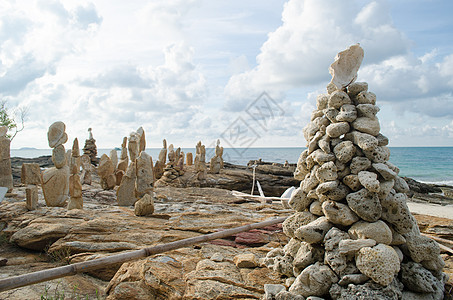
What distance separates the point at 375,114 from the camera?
3.28 metres

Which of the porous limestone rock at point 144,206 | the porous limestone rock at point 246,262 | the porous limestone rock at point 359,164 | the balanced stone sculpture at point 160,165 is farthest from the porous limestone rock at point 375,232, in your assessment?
the balanced stone sculpture at point 160,165

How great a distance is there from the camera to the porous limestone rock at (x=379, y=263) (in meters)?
2.60

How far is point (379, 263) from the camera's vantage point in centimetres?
263

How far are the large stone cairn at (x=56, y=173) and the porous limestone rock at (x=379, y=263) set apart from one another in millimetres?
7972

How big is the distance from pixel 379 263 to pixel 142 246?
3.50m

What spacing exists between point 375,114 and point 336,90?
512 millimetres

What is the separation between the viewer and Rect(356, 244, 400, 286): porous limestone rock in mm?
2602

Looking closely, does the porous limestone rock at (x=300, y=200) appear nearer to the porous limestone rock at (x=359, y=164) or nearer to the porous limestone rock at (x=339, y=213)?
the porous limestone rock at (x=339, y=213)

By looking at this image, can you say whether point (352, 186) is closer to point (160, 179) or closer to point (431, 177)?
point (160, 179)

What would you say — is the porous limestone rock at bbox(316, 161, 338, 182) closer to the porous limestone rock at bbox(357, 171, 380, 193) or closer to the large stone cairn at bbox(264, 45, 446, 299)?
the large stone cairn at bbox(264, 45, 446, 299)

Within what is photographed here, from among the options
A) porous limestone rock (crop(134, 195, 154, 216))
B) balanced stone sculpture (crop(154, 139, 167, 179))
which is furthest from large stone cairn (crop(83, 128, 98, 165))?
porous limestone rock (crop(134, 195, 154, 216))

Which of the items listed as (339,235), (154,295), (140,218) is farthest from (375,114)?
(140,218)

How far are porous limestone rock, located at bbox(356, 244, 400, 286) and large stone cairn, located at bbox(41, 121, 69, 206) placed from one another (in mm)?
7972

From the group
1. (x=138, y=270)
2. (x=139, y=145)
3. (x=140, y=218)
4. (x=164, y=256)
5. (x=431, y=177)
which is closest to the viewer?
(x=138, y=270)
